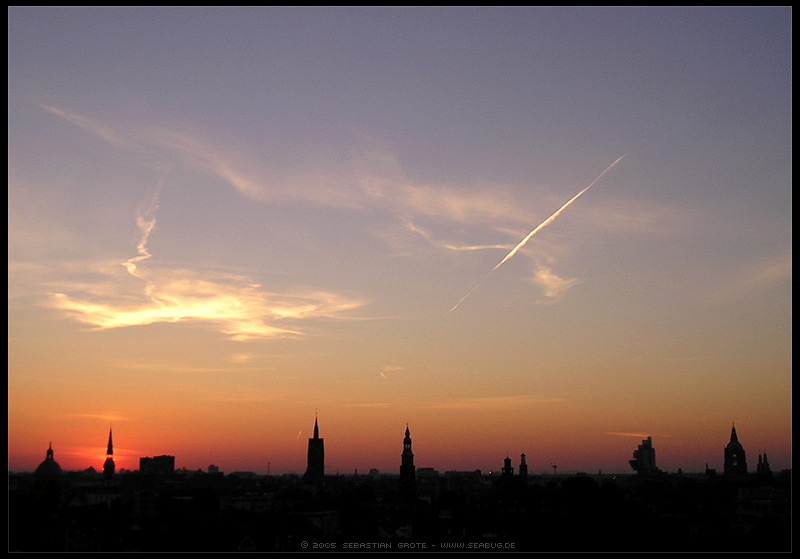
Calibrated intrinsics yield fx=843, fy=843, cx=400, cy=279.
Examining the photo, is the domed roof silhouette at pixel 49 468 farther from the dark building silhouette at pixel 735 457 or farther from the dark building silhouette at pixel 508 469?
the dark building silhouette at pixel 735 457

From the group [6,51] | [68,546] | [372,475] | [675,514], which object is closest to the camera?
[6,51]

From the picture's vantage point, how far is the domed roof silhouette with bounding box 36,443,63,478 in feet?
177

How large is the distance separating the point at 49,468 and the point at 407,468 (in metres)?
44.6

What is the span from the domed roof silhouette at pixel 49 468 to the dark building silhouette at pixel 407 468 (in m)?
34.1

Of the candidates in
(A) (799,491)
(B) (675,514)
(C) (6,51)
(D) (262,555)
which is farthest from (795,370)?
(B) (675,514)

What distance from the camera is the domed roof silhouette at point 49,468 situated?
177 ft

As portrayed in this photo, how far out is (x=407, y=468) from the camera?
308 ft

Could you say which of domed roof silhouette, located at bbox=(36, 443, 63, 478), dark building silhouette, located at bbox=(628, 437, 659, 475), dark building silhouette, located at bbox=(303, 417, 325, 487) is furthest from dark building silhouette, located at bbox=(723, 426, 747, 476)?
domed roof silhouette, located at bbox=(36, 443, 63, 478)

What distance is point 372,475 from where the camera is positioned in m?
119

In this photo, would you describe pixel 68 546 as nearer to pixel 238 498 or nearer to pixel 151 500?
pixel 151 500

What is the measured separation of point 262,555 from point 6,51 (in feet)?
36.1

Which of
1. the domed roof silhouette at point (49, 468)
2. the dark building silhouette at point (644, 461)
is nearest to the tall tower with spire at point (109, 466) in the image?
the domed roof silhouette at point (49, 468)

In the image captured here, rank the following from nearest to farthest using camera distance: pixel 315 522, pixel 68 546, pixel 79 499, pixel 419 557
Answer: pixel 419 557, pixel 68 546, pixel 315 522, pixel 79 499

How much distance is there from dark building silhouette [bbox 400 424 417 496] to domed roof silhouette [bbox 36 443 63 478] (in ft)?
112
